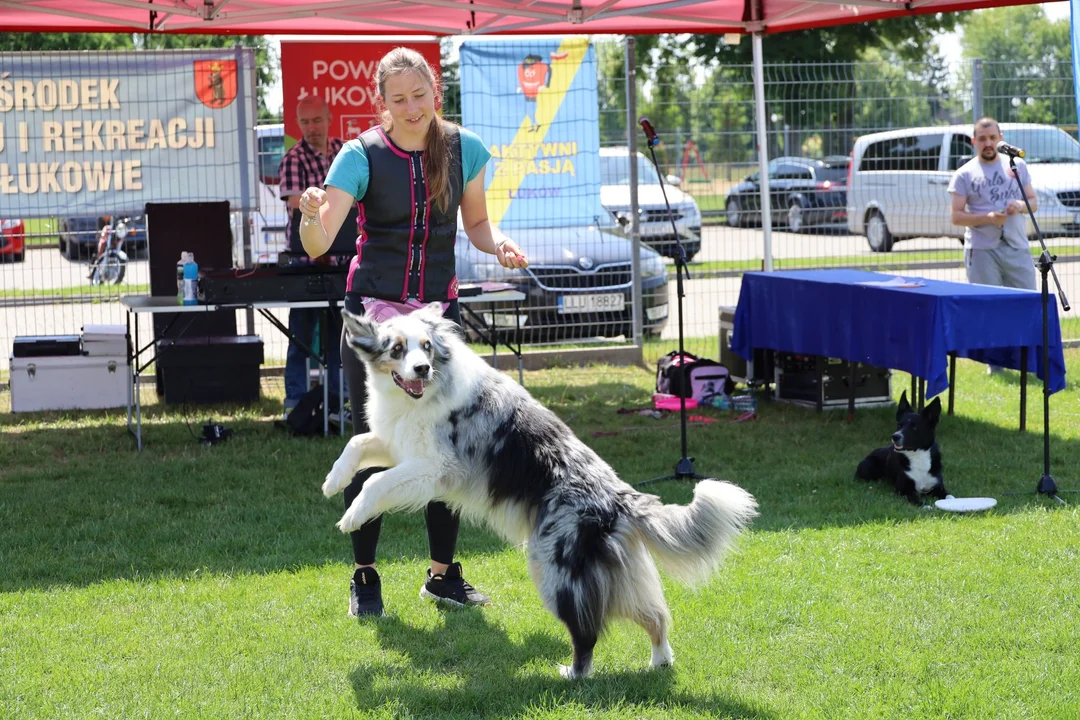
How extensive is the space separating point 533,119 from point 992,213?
376cm

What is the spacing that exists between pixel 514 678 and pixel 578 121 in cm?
676

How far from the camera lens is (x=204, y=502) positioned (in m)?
5.89

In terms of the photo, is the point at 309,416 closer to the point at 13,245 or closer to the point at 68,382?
the point at 68,382

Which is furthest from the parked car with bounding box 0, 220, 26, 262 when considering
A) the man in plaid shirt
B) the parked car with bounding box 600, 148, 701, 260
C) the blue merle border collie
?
the blue merle border collie

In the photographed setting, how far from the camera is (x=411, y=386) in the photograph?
347 centimetres

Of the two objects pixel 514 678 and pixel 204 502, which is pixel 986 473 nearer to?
pixel 514 678

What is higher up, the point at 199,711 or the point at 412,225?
the point at 412,225

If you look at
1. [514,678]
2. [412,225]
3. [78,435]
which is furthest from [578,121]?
[514,678]

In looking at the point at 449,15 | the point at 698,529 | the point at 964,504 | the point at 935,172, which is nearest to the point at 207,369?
the point at 449,15

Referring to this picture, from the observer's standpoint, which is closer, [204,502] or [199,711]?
[199,711]

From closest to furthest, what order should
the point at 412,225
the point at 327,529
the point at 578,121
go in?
the point at 412,225, the point at 327,529, the point at 578,121

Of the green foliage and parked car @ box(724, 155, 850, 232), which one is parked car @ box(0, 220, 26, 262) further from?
the green foliage

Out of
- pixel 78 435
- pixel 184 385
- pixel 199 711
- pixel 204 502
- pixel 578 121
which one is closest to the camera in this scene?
pixel 199 711

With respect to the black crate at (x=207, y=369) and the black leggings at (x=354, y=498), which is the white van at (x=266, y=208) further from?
the black leggings at (x=354, y=498)
